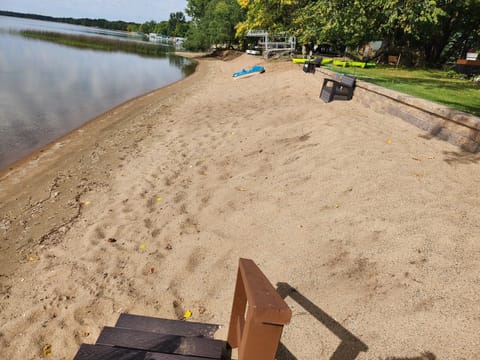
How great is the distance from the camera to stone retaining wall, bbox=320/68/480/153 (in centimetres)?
525

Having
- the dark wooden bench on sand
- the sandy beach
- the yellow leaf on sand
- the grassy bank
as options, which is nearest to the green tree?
the grassy bank

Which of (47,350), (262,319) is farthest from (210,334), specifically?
(47,350)

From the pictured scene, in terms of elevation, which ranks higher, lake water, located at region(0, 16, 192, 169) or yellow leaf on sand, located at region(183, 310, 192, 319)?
yellow leaf on sand, located at region(183, 310, 192, 319)

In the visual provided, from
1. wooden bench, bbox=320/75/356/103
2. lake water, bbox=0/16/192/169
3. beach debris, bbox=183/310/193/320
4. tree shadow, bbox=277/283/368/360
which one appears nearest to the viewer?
tree shadow, bbox=277/283/368/360

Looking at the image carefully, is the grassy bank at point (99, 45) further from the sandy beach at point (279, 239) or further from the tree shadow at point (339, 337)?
the tree shadow at point (339, 337)

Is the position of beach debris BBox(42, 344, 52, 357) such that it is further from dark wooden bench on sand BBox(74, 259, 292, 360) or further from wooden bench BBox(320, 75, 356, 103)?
wooden bench BBox(320, 75, 356, 103)

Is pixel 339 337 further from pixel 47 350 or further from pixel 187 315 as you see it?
pixel 47 350

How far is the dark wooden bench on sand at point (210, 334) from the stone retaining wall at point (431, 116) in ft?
16.2

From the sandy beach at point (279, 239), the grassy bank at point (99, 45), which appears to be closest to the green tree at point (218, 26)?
the grassy bank at point (99, 45)

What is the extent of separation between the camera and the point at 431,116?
6195 millimetres

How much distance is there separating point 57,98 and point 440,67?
80.4 ft

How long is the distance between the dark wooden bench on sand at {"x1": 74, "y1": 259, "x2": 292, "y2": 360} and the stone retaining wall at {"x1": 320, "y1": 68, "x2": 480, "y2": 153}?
4.93 metres

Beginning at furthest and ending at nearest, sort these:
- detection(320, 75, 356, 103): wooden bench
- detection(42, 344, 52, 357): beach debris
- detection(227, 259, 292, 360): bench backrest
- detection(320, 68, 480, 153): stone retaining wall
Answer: detection(320, 75, 356, 103): wooden bench, detection(320, 68, 480, 153): stone retaining wall, detection(42, 344, 52, 357): beach debris, detection(227, 259, 292, 360): bench backrest

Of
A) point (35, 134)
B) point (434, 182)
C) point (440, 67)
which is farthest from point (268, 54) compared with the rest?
point (434, 182)
